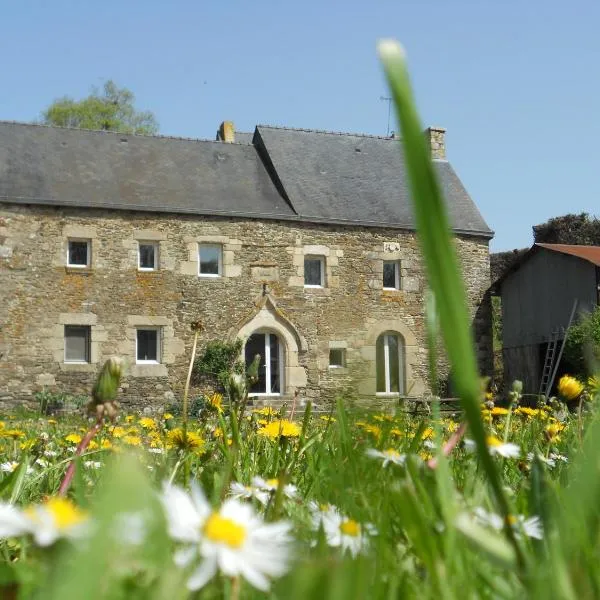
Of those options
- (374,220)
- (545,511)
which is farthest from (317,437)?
(374,220)

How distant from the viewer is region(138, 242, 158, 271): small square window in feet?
63.9

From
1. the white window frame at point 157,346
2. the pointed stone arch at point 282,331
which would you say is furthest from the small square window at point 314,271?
the white window frame at point 157,346

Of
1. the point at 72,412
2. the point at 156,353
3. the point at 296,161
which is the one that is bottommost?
the point at 72,412

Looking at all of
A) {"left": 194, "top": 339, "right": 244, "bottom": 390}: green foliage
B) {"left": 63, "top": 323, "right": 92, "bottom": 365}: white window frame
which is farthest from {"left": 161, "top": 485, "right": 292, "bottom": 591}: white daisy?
{"left": 63, "top": 323, "right": 92, "bottom": 365}: white window frame

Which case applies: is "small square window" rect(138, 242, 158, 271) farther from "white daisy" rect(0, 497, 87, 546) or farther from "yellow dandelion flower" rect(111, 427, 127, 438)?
"white daisy" rect(0, 497, 87, 546)

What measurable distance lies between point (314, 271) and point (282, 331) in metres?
1.87

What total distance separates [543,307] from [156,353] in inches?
406

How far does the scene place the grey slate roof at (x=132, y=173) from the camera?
1920cm

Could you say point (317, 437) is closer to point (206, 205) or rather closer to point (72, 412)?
point (72, 412)

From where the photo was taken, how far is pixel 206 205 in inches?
786

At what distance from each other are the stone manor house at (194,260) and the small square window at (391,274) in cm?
4

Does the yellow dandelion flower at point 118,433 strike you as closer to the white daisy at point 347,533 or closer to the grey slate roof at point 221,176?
the white daisy at point 347,533

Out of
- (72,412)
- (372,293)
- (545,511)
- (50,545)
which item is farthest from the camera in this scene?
(372,293)

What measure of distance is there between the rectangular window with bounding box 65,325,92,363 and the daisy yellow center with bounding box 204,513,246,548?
1889 cm
